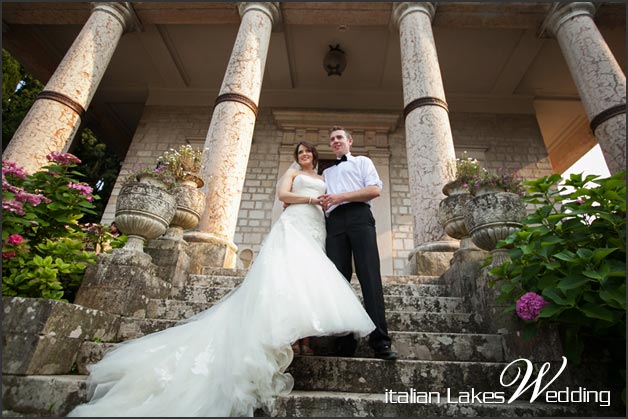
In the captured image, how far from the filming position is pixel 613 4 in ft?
21.8

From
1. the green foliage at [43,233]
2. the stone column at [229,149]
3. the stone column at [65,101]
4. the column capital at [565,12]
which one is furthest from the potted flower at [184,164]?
the column capital at [565,12]

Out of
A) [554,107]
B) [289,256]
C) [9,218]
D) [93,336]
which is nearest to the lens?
[289,256]

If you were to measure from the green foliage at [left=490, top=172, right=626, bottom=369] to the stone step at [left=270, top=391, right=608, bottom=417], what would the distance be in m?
0.48

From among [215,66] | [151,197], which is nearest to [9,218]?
[151,197]

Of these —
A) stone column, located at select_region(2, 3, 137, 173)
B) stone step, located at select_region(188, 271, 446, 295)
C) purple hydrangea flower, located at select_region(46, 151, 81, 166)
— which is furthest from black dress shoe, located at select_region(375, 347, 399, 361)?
stone column, located at select_region(2, 3, 137, 173)

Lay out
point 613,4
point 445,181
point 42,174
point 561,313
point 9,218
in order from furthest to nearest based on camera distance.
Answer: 1. point 613,4
2. point 445,181
3. point 42,174
4. point 9,218
5. point 561,313

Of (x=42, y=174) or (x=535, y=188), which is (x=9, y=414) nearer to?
(x=42, y=174)

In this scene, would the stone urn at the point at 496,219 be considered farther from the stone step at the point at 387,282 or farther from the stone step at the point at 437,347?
the stone step at the point at 387,282

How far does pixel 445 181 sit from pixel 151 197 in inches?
144

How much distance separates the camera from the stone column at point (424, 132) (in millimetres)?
4559

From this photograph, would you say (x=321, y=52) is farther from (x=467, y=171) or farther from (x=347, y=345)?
(x=347, y=345)

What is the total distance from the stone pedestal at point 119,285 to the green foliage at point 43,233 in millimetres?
127

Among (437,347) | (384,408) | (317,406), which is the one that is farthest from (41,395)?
(437,347)

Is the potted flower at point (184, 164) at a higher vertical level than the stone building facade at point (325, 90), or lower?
lower
